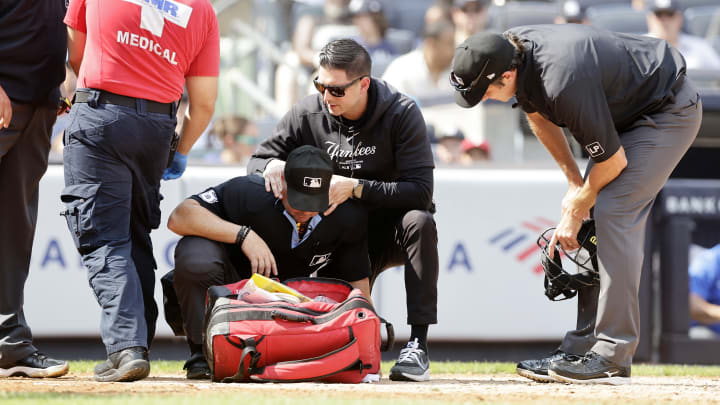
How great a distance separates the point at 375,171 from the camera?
16.3 ft

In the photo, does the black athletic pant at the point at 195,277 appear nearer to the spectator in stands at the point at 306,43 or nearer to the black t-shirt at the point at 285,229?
the black t-shirt at the point at 285,229

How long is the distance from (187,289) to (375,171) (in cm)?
113

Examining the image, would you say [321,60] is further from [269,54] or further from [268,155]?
[269,54]

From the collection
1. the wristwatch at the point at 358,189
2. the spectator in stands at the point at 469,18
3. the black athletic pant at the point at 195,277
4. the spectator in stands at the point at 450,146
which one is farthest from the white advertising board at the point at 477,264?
the spectator in stands at the point at 469,18

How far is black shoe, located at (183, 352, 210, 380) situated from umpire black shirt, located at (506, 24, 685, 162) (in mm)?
1873

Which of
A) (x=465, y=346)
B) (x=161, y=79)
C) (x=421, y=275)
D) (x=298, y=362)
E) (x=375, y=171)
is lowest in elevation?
(x=465, y=346)

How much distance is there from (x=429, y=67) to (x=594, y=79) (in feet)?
17.0

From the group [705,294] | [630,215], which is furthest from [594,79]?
[705,294]

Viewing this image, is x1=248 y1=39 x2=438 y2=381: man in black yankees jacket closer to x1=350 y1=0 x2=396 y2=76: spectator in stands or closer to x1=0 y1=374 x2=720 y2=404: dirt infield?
x1=0 y1=374 x2=720 y2=404: dirt infield

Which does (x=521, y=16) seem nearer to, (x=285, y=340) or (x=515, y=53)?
(x=515, y=53)

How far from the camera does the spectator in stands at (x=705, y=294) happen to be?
22.9 feet

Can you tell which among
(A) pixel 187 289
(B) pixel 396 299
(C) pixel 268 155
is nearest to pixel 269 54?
(B) pixel 396 299

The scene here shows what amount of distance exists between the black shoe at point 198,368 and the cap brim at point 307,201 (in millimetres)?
820

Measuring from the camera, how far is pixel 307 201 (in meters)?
4.54
